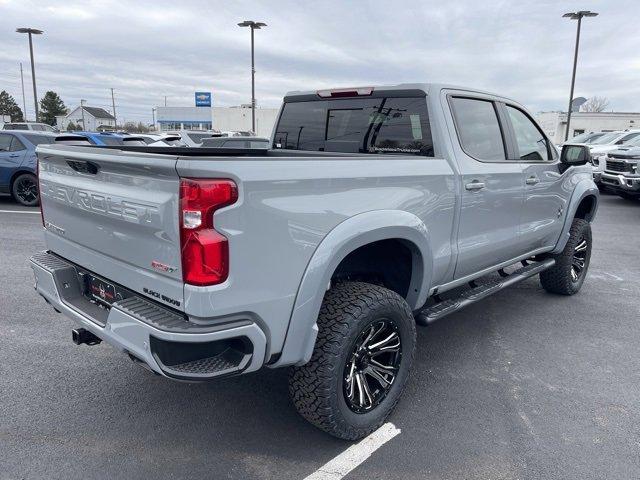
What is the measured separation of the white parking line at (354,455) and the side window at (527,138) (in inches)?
101

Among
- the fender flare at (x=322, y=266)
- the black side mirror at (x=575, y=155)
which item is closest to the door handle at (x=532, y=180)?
the black side mirror at (x=575, y=155)

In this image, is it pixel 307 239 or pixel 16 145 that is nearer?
pixel 307 239

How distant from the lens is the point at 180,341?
→ 83.0 inches

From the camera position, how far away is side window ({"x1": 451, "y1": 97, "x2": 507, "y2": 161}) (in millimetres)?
3548

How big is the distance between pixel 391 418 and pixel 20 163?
33.2 ft

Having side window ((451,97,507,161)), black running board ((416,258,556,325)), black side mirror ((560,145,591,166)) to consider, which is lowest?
black running board ((416,258,556,325))

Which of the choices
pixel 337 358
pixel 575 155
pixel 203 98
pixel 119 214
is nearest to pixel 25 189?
pixel 119 214

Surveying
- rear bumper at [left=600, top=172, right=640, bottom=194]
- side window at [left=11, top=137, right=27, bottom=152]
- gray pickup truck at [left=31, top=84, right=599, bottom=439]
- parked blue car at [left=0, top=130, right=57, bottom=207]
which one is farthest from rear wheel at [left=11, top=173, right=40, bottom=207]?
rear bumper at [left=600, top=172, right=640, bottom=194]

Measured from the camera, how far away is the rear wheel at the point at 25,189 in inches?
414

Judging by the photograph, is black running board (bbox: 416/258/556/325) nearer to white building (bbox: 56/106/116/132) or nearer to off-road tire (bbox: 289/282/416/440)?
off-road tire (bbox: 289/282/416/440)

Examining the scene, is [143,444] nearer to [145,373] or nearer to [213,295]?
[145,373]

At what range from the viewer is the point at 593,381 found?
3.55m

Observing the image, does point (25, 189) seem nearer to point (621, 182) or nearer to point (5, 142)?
point (5, 142)

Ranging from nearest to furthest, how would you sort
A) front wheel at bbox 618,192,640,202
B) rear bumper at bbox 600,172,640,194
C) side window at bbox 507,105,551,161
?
side window at bbox 507,105,551,161, rear bumper at bbox 600,172,640,194, front wheel at bbox 618,192,640,202
